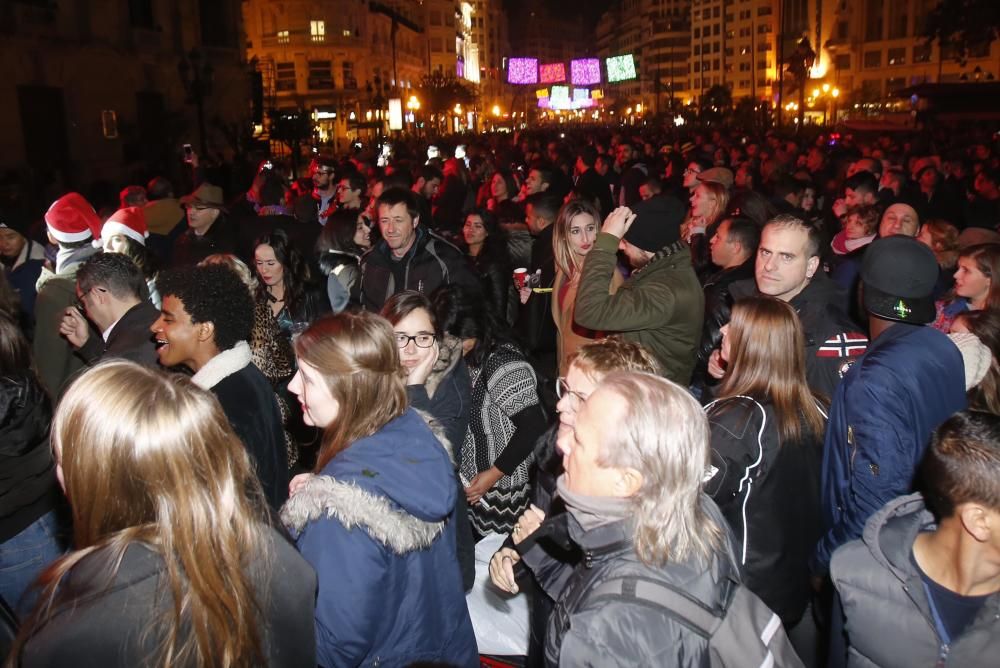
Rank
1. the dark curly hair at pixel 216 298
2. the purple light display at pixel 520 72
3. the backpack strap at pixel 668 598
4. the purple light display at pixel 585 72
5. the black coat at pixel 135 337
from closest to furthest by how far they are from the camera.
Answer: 1. the backpack strap at pixel 668 598
2. the dark curly hair at pixel 216 298
3. the black coat at pixel 135 337
4. the purple light display at pixel 520 72
5. the purple light display at pixel 585 72

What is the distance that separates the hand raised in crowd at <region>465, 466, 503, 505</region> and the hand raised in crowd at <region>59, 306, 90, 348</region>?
2.61 m

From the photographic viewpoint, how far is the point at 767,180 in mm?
13352

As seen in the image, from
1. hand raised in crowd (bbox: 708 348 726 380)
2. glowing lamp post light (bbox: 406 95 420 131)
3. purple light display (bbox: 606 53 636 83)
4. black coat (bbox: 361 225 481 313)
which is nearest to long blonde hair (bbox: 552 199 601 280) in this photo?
black coat (bbox: 361 225 481 313)

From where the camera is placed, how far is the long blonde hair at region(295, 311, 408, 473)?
241cm

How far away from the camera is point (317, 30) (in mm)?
58438

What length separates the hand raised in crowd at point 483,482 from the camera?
3695mm

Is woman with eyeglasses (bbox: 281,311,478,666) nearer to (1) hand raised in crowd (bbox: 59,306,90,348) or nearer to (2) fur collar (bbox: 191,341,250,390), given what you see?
(2) fur collar (bbox: 191,341,250,390)

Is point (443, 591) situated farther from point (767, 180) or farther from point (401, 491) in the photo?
point (767, 180)

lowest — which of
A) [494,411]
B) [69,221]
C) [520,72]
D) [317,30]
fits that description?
[494,411]

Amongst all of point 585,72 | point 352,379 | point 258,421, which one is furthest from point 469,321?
point 585,72

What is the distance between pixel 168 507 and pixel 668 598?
1192 mm

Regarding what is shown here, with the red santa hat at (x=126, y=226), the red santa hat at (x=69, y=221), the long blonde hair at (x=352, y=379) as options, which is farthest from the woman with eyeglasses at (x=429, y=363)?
the red santa hat at (x=126, y=226)

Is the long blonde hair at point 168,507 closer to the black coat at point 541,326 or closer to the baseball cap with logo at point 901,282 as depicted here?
the baseball cap with logo at point 901,282

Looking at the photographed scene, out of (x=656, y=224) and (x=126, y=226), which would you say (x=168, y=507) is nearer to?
(x=656, y=224)
